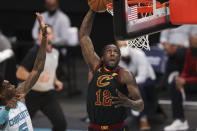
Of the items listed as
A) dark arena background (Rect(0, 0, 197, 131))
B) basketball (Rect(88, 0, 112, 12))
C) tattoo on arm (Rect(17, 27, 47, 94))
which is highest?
basketball (Rect(88, 0, 112, 12))

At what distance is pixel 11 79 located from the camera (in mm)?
7992

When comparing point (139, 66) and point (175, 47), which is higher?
point (175, 47)

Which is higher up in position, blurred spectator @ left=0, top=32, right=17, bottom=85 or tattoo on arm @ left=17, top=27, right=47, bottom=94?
tattoo on arm @ left=17, top=27, right=47, bottom=94

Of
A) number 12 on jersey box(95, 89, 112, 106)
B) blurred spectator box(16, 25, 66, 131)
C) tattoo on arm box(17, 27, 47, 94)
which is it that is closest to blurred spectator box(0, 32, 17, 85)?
blurred spectator box(16, 25, 66, 131)

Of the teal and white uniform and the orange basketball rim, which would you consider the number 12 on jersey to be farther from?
the orange basketball rim

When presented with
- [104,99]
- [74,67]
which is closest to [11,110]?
[104,99]

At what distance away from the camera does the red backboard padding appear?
13.5 ft

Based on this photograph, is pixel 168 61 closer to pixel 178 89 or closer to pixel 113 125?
pixel 178 89

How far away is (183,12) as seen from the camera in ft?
13.6

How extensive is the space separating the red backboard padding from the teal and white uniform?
5.38ft

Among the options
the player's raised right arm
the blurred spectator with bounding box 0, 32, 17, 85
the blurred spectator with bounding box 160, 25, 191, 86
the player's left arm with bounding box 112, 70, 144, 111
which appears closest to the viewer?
the player's left arm with bounding box 112, 70, 144, 111

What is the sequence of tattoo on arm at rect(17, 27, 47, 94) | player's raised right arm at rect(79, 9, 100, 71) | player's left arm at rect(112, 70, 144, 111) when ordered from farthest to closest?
player's raised right arm at rect(79, 9, 100, 71) → player's left arm at rect(112, 70, 144, 111) → tattoo on arm at rect(17, 27, 47, 94)

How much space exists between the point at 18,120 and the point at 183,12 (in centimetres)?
181

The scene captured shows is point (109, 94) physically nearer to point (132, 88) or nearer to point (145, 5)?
point (132, 88)
